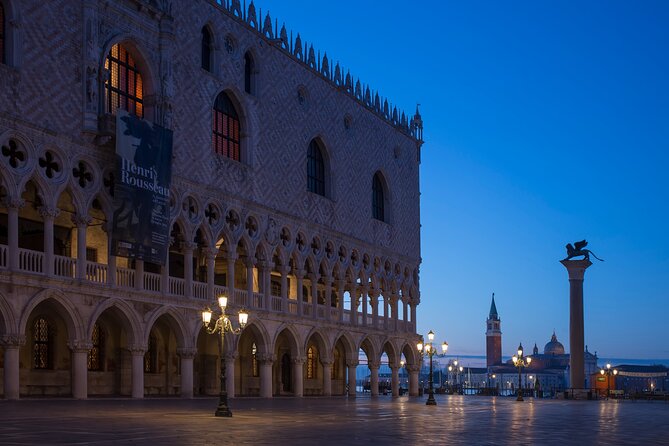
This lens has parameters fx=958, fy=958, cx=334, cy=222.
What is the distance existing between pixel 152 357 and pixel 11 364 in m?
9.16

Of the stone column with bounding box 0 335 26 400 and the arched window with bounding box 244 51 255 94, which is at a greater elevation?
the arched window with bounding box 244 51 255 94

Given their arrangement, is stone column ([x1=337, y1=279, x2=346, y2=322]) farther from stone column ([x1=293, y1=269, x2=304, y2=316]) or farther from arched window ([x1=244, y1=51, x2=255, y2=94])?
arched window ([x1=244, y1=51, x2=255, y2=94])

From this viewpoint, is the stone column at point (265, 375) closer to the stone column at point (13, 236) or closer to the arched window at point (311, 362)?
the arched window at point (311, 362)

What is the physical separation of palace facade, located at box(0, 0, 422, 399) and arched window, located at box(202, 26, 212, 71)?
0.04 metres

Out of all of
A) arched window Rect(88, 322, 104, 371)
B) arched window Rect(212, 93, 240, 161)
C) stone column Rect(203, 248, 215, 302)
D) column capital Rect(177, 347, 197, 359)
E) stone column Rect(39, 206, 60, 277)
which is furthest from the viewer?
arched window Rect(212, 93, 240, 161)

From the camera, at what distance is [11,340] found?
2308 centimetres

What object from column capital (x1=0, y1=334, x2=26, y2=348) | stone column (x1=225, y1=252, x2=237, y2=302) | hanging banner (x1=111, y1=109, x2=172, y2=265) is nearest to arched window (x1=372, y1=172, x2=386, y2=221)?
stone column (x1=225, y1=252, x2=237, y2=302)

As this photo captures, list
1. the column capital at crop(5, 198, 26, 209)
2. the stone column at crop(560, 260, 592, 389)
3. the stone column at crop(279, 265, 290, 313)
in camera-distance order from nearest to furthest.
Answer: the column capital at crop(5, 198, 26, 209)
the stone column at crop(279, 265, 290, 313)
the stone column at crop(560, 260, 592, 389)

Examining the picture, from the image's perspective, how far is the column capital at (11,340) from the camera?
22984 millimetres

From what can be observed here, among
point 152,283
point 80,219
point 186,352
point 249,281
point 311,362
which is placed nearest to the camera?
point 80,219

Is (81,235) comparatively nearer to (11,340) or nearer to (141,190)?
(141,190)

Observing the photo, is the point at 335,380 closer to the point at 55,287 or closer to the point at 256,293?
the point at 256,293

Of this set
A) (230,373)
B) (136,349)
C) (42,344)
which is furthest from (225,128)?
(42,344)

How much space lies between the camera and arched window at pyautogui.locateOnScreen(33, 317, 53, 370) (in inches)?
1067
